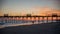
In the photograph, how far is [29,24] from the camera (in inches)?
127

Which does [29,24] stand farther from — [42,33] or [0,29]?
[0,29]

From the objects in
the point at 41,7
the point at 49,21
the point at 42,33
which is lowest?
the point at 42,33

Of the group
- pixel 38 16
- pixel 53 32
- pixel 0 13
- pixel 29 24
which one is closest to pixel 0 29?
pixel 0 13

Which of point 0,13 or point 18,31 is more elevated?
point 0,13

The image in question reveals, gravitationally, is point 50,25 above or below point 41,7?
below

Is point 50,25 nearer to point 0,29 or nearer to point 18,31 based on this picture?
point 18,31

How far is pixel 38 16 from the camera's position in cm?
325

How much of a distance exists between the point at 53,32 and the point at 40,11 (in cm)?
47

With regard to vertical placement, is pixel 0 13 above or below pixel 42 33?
above

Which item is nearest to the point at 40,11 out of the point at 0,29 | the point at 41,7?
the point at 41,7

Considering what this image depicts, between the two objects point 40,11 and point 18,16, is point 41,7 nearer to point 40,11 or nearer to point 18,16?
point 40,11

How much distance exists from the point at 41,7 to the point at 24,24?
46cm

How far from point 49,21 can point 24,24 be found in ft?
1.56

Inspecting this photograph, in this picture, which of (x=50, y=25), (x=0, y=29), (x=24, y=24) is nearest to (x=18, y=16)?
(x=24, y=24)
